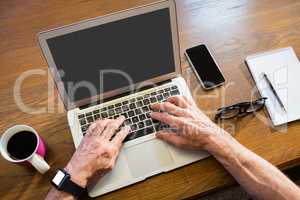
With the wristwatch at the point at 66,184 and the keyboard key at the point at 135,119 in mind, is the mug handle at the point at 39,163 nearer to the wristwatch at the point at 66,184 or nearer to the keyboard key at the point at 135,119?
the wristwatch at the point at 66,184

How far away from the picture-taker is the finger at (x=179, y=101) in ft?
3.06

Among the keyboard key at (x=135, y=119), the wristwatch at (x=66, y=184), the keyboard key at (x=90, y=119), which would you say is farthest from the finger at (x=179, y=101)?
the wristwatch at (x=66, y=184)

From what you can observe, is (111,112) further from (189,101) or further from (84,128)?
(189,101)

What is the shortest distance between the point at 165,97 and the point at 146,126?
0.10 metres

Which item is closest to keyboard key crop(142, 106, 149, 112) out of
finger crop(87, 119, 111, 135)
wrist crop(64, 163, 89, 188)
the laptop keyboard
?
the laptop keyboard

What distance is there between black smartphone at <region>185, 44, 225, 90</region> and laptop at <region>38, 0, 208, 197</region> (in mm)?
60

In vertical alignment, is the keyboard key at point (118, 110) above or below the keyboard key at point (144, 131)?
above

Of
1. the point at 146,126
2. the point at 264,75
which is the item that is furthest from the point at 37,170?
the point at 264,75

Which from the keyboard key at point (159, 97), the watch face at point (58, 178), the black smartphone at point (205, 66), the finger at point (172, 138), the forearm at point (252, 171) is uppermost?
the black smartphone at point (205, 66)

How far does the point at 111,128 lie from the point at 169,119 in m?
0.15

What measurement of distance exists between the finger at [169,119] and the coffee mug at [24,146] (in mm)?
298

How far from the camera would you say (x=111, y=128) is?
2.97 ft

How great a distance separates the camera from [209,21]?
3.72 ft

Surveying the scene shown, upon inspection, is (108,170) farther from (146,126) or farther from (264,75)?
(264,75)
